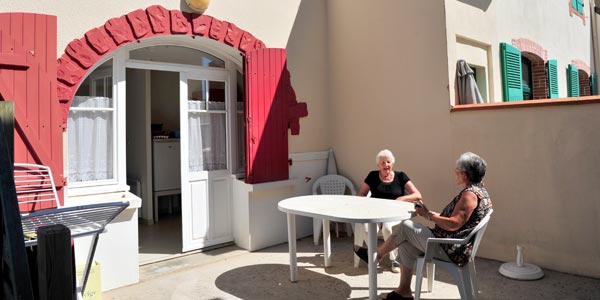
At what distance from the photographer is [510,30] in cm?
614

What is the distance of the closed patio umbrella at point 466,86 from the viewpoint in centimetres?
459

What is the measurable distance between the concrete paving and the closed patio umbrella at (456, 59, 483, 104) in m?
1.83

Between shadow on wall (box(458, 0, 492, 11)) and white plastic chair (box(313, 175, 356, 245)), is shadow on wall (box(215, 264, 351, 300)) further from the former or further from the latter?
shadow on wall (box(458, 0, 492, 11))

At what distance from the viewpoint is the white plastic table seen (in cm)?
300

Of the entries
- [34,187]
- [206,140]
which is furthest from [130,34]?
[34,187]

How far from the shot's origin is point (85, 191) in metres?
3.85

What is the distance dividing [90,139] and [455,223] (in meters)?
3.48

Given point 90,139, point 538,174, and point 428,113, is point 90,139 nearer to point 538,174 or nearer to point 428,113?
point 428,113

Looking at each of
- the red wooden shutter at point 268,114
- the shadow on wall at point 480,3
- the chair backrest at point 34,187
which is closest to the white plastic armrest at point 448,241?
the red wooden shutter at point 268,114

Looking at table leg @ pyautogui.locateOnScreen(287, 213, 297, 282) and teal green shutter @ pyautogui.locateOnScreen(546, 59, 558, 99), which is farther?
teal green shutter @ pyautogui.locateOnScreen(546, 59, 558, 99)

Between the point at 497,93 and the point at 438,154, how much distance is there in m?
1.73

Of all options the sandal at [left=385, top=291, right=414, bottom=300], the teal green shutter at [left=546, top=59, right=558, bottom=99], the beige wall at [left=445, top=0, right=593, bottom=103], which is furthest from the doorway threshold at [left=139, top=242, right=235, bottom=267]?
the teal green shutter at [left=546, top=59, right=558, bottom=99]

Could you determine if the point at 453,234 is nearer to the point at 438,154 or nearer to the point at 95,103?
the point at 438,154

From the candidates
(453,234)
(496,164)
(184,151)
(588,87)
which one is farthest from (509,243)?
(588,87)
